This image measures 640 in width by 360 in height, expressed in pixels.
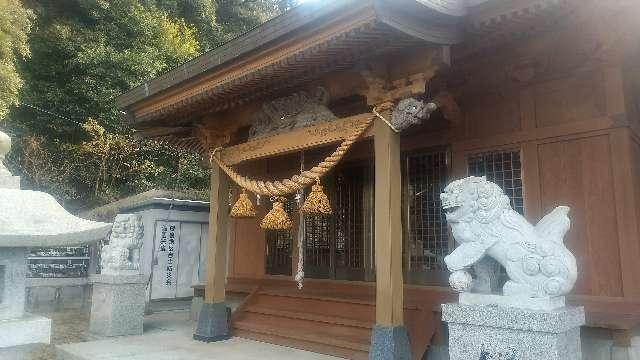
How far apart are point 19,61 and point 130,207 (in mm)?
10402

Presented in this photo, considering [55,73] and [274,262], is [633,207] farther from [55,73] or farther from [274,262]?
[55,73]

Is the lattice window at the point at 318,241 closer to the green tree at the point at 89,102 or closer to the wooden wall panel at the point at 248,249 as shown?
the wooden wall panel at the point at 248,249

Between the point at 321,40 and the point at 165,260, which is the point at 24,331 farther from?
the point at 165,260

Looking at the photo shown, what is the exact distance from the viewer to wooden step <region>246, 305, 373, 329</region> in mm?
6094

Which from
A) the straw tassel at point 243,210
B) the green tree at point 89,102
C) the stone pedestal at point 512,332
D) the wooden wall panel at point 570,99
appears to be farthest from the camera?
the green tree at point 89,102

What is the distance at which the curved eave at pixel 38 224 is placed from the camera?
3.06 meters

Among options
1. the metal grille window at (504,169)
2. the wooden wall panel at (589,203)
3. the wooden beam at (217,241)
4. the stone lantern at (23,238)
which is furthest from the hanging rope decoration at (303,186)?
the stone lantern at (23,238)

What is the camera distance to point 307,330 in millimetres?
6605

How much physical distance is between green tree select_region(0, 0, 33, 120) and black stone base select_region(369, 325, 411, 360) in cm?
1415

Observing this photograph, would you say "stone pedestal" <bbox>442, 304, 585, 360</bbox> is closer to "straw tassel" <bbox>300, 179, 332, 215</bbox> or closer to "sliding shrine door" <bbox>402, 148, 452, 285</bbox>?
"straw tassel" <bbox>300, 179, 332, 215</bbox>

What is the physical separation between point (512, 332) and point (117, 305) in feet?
20.9

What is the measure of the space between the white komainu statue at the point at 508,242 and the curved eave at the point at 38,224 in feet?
9.00

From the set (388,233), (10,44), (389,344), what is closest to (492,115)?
(388,233)

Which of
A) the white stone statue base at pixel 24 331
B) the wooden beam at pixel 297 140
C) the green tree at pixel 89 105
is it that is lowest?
the white stone statue base at pixel 24 331
